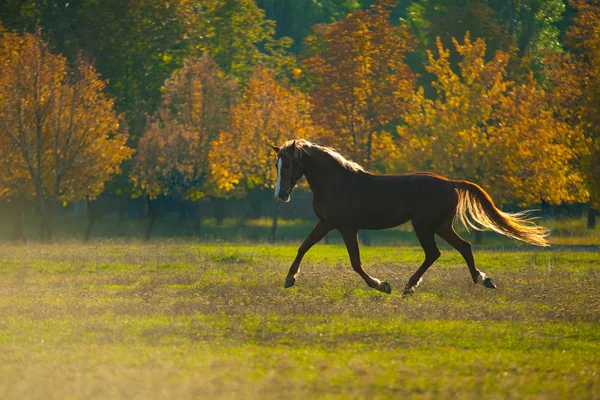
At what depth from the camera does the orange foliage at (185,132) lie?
50.0 metres

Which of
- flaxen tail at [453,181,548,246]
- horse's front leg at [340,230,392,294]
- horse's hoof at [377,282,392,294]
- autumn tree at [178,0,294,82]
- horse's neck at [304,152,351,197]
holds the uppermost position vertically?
autumn tree at [178,0,294,82]

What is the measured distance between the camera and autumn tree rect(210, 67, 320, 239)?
4909cm

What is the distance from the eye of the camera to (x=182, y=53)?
185 ft

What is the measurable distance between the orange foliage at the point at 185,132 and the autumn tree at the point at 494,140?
989 cm

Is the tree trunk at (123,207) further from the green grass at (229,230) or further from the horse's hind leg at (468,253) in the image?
the horse's hind leg at (468,253)

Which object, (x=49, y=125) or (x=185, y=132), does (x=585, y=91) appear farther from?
(x=49, y=125)

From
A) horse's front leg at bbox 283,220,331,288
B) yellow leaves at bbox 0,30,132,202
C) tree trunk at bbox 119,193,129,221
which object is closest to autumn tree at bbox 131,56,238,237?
yellow leaves at bbox 0,30,132,202

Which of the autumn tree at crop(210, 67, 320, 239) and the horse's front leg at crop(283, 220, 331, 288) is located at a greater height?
the autumn tree at crop(210, 67, 320, 239)

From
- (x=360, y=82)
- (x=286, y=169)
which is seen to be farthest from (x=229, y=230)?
(x=286, y=169)

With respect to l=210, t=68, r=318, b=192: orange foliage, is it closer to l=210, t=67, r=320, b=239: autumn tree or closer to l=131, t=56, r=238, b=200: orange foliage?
l=210, t=67, r=320, b=239: autumn tree

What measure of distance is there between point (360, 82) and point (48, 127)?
49.0 feet

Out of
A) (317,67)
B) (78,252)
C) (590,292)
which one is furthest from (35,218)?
(590,292)

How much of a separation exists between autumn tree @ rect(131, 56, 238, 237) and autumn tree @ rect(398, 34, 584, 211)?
9.84m

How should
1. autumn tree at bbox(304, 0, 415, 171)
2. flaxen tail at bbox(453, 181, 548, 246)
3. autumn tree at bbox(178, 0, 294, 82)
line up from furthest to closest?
autumn tree at bbox(178, 0, 294, 82)
autumn tree at bbox(304, 0, 415, 171)
flaxen tail at bbox(453, 181, 548, 246)
